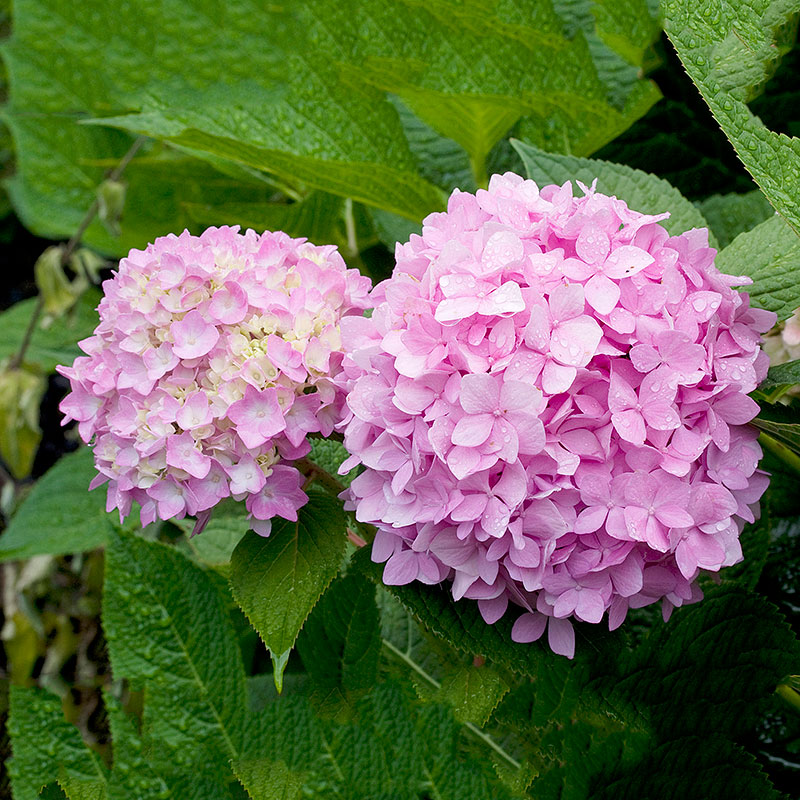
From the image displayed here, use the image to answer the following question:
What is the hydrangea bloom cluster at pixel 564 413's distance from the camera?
396mm

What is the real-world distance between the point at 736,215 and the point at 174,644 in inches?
20.5

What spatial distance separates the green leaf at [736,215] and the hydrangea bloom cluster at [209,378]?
0.36m

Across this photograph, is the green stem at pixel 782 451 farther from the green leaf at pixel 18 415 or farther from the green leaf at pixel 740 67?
the green leaf at pixel 18 415

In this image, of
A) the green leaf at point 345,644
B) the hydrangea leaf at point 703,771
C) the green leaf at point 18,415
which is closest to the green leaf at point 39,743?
the green leaf at point 345,644

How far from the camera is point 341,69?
732 millimetres

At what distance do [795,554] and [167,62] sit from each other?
0.85 meters

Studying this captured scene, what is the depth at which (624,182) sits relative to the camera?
21.4 inches

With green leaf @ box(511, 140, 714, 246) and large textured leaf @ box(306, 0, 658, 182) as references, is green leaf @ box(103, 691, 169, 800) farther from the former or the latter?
large textured leaf @ box(306, 0, 658, 182)

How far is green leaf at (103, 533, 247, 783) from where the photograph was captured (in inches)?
21.2

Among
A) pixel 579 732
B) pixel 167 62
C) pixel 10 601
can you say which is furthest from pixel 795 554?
pixel 10 601

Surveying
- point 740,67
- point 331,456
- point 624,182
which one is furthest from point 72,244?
point 740,67

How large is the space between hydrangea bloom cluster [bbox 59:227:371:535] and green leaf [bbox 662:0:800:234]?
21 cm

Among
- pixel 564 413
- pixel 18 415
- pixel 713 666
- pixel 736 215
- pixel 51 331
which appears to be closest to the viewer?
pixel 564 413

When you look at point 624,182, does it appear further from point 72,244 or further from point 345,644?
point 72,244
